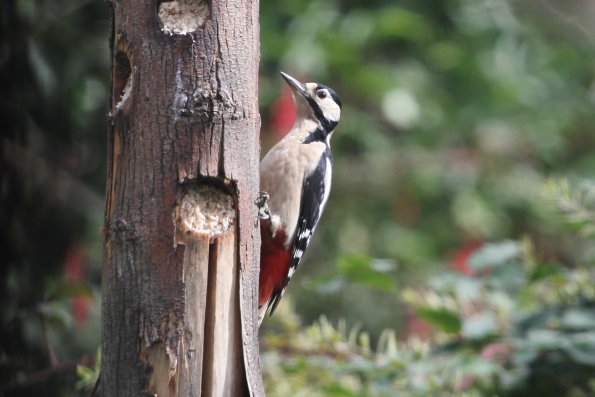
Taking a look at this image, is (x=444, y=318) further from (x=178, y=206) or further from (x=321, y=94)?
(x=178, y=206)

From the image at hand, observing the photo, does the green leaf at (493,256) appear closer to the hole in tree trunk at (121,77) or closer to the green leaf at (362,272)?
the green leaf at (362,272)

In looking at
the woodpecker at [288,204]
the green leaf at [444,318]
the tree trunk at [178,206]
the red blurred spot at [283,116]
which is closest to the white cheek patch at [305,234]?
the woodpecker at [288,204]

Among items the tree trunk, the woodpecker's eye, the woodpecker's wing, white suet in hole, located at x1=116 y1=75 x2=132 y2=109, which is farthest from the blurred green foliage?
white suet in hole, located at x1=116 y1=75 x2=132 y2=109

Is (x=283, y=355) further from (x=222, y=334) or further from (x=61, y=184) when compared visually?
(x=222, y=334)

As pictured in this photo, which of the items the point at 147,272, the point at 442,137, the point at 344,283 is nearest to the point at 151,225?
the point at 147,272

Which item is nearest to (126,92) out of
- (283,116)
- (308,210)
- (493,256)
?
(308,210)

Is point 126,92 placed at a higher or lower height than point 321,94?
higher

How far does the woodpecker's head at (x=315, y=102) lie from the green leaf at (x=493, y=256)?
3.39ft

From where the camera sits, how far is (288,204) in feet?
11.1

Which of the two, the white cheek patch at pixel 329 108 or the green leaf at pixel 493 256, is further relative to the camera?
the white cheek patch at pixel 329 108

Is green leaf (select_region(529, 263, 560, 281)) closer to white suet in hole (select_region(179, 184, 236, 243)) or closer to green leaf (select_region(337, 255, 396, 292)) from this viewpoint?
green leaf (select_region(337, 255, 396, 292))

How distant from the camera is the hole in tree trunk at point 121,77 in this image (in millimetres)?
2242

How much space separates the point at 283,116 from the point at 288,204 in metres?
2.35

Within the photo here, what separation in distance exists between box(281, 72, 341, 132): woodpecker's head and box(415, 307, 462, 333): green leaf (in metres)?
1.14
